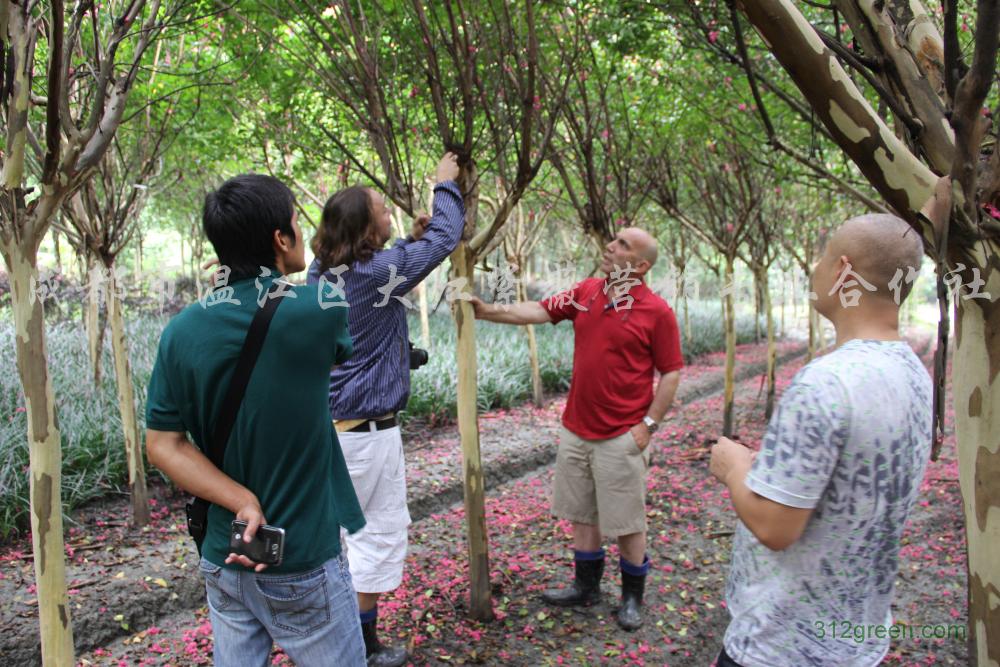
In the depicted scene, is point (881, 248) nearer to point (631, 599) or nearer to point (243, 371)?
point (243, 371)

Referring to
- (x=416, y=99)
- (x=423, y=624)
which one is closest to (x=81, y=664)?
(x=423, y=624)

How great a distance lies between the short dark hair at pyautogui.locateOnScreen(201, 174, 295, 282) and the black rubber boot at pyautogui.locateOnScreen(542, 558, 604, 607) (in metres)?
2.47

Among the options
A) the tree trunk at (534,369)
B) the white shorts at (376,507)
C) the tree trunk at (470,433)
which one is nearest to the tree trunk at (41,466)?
the white shorts at (376,507)

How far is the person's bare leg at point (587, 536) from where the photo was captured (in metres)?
3.37

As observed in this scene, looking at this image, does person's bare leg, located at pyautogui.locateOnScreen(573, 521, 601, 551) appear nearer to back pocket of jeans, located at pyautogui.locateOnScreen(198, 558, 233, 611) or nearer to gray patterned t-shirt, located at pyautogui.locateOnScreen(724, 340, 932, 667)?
gray patterned t-shirt, located at pyautogui.locateOnScreen(724, 340, 932, 667)

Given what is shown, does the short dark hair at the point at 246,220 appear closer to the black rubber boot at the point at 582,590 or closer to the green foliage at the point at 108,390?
the black rubber boot at the point at 582,590

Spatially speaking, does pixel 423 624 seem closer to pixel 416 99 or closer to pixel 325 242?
pixel 325 242

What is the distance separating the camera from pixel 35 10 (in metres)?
2.16

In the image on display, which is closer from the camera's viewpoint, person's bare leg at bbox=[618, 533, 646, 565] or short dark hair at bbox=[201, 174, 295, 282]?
short dark hair at bbox=[201, 174, 295, 282]

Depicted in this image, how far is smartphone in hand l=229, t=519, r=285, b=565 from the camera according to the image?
154 centimetres

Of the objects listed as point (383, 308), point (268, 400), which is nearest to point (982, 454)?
point (268, 400)

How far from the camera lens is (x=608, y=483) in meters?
3.18

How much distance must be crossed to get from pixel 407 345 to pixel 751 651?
68.7 inches

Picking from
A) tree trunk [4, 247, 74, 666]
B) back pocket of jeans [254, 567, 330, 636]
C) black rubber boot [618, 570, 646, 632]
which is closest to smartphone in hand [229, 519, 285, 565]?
back pocket of jeans [254, 567, 330, 636]
